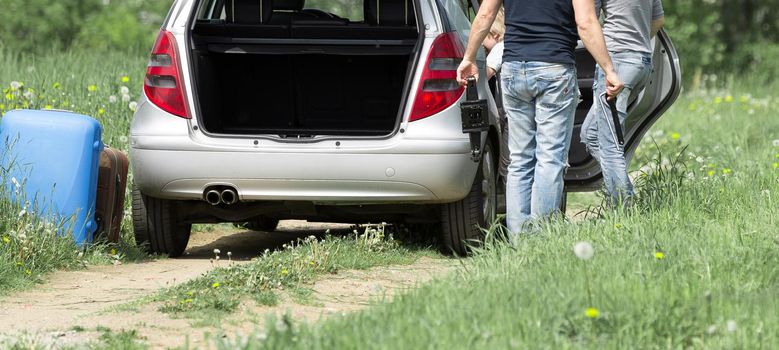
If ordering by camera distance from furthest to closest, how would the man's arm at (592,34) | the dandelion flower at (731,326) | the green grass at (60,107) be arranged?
the green grass at (60,107) → the man's arm at (592,34) → the dandelion flower at (731,326)

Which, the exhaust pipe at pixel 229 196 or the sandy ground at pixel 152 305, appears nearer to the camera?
the sandy ground at pixel 152 305

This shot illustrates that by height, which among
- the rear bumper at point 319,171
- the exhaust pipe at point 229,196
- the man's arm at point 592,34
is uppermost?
the man's arm at point 592,34

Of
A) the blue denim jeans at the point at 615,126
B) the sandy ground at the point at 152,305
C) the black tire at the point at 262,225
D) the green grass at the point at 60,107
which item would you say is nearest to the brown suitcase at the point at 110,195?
the green grass at the point at 60,107

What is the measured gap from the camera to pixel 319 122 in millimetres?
8312

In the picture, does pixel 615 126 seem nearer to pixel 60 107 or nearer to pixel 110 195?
pixel 110 195

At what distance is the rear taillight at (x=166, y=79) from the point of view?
710 centimetres

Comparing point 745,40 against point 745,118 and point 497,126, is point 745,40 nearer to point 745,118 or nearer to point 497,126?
point 745,118

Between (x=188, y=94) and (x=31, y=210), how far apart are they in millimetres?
973

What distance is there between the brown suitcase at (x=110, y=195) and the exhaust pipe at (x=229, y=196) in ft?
2.97

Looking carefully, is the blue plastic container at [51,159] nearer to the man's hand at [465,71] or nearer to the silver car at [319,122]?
the silver car at [319,122]

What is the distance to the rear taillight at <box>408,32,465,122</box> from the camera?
7.00 meters

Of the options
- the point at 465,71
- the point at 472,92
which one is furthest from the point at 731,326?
the point at 472,92

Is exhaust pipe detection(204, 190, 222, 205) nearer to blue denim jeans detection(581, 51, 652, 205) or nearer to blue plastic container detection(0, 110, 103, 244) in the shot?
blue plastic container detection(0, 110, 103, 244)

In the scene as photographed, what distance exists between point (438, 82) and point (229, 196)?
3.70ft
